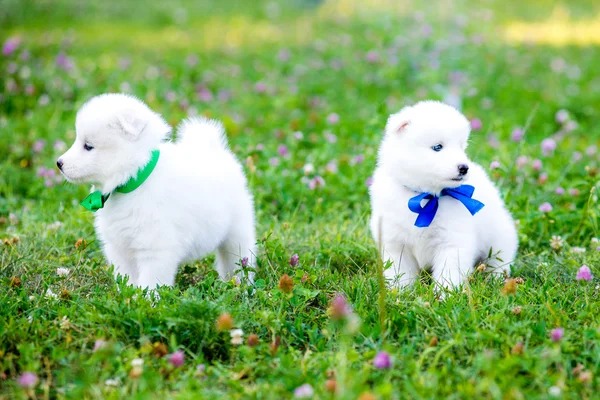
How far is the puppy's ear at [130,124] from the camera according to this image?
321cm

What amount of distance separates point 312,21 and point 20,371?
29.2 ft

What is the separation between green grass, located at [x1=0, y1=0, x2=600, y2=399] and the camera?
2.64m

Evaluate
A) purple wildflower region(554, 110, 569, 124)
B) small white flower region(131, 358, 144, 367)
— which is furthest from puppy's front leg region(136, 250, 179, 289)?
purple wildflower region(554, 110, 569, 124)

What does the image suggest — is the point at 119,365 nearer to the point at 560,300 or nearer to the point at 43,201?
the point at 560,300

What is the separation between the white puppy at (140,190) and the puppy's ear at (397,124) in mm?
968

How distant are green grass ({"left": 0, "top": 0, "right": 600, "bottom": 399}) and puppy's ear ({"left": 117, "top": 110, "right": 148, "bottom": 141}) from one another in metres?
0.71

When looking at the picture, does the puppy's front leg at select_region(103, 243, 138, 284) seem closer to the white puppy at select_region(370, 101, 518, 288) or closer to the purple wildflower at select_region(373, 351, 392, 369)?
the white puppy at select_region(370, 101, 518, 288)

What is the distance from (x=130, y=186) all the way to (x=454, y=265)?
166 centimetres

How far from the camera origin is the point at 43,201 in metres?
4.85

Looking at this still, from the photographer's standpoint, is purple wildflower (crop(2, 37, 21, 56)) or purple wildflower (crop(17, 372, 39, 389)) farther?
purple wildflower (crop(2, 37, 21, 56))

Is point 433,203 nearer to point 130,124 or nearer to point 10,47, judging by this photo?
point 130,124

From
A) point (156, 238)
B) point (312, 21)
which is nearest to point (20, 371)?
point (156, 238)

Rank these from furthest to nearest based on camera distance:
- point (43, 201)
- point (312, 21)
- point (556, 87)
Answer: point (312, 21), point (556, 87), point (43, 201)

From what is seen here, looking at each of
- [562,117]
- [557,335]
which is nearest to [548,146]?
[562,117]
